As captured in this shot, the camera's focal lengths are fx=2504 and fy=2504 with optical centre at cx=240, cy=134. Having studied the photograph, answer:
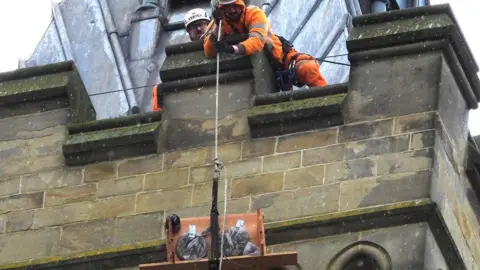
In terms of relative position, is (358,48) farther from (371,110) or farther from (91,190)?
(91,190)

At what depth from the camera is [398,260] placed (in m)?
16.8

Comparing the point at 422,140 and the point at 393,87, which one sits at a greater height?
the point at 393,87

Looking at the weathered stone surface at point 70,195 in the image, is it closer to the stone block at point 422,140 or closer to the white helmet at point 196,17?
the stone block at point 422,140

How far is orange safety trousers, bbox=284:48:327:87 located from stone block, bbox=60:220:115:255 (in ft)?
7.72

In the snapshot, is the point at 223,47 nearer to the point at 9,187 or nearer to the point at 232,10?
the point at 232,10

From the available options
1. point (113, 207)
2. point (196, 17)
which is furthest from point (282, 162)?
point (196, 17)

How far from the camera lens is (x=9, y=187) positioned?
61.1ft

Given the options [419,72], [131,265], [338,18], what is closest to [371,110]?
[419,72]

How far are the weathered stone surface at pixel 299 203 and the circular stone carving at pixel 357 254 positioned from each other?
0.42 m

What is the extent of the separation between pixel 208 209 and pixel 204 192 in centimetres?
19

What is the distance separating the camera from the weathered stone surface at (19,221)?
18.3 m

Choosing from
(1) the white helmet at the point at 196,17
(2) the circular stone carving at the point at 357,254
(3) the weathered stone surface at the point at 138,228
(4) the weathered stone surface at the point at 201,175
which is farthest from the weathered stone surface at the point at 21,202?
(1) the white helmet at the point at 196,17

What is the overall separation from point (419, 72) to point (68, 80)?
2777mm

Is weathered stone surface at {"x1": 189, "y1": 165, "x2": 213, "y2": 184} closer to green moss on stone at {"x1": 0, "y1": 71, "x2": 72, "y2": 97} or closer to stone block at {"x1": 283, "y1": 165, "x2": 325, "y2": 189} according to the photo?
stone block at {"x1": 283, "y1": 165, "x2": 325, "y2": 189}
